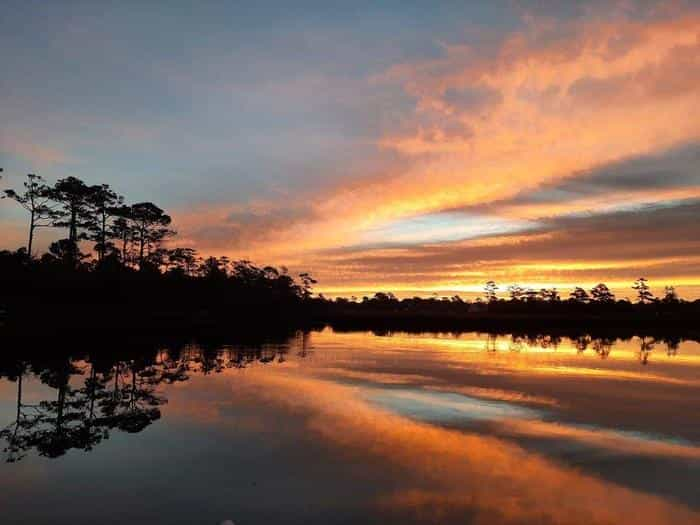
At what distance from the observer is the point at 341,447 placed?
41.7 feet

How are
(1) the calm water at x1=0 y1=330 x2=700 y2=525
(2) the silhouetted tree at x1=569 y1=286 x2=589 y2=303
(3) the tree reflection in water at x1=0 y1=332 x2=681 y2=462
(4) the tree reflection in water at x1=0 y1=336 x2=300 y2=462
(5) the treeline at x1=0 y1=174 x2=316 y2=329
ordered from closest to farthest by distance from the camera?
(1) the calm water at x1=0 y1=330 x2=700 y2=525
(4) the tree reflection in water at x1=0 y1=336 x2=300 y2=462
(3) the tree reflection in water at x1=0 y1=332 x2=681 y2=462
(5) the treeline at x1=0 y1=174 x2=316 y2=329
(2) the silhouetted tree at x1=569 y1=286 x2=589 y2=303

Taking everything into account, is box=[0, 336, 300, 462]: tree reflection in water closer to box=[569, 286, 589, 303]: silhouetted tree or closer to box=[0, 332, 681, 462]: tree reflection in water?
box=[0, 332, 681, 462]: tree reflection in water

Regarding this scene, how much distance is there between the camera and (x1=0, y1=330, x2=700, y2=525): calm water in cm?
911

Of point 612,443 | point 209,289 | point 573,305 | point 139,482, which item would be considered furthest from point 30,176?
point 573,305

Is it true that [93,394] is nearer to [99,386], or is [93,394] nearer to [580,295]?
[99,386]

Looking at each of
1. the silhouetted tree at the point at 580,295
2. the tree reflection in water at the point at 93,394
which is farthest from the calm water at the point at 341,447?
the silhouetted tree at the point at 580,295

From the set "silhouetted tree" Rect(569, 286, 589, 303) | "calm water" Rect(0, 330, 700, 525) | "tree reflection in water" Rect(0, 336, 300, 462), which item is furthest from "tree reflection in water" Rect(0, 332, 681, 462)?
"silhouetted tree" Rect(569, 286, 589, 303)

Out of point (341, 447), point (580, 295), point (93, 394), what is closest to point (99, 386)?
point (93, 394)

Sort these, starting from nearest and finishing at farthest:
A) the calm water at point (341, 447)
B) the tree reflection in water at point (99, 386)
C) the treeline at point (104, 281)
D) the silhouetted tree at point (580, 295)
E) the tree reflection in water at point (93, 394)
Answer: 1. the calm water at point (341, 447)
2. the tree reflection in water at point (93, 394)
3. the tree reflection in water at point (99, 386)
4. the treeline at point (104, 281)
5. the silhouetted tree at point (580, 295)

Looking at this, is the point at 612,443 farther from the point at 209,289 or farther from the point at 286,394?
the point at 209,289

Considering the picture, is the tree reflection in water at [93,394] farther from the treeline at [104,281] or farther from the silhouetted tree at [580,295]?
the silhouetted tree at [580,295]

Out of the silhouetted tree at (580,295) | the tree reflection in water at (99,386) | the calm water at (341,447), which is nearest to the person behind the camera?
the calm water at (341,447)

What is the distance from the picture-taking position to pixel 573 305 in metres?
129

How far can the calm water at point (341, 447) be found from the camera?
29.9 ft
